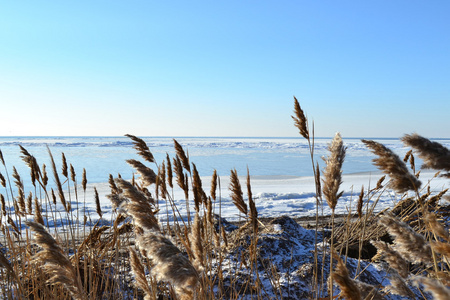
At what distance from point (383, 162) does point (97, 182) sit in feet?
50.1

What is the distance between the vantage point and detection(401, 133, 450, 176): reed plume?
1189 millimetres

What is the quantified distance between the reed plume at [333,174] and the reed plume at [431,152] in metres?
0.40

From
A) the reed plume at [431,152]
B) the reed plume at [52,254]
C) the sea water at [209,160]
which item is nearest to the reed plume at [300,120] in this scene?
the sea water at [209,160]

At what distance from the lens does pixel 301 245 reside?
12.1 feet

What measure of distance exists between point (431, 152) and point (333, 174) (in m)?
0.45

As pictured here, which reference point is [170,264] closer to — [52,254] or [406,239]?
[52,254]

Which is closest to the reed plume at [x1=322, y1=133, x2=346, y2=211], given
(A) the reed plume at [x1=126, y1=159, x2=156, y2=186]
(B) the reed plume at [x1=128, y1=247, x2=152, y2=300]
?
(B) the reed plume at [x1=128, y1=247, x2=152, y2=300]

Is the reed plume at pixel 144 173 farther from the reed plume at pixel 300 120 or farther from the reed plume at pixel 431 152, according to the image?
the reed plume at pixel 431 152

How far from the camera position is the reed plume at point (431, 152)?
1189 mm

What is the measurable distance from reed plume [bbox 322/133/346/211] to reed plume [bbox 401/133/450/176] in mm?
401

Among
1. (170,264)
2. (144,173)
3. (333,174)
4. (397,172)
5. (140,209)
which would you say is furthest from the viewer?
(144,173)

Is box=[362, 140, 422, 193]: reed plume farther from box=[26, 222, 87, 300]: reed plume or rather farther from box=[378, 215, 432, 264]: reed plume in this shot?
box=[26, 222, 87, 300]: reed plume

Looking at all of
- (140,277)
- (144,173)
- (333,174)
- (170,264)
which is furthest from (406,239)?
(144,173)

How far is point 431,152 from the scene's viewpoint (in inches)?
47.4
